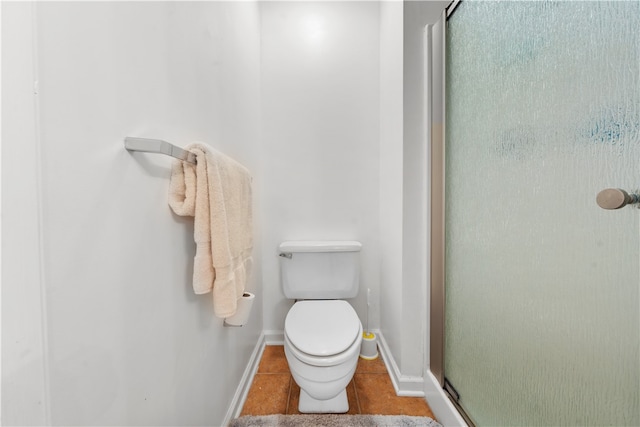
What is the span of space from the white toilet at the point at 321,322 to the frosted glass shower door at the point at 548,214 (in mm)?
A: 474

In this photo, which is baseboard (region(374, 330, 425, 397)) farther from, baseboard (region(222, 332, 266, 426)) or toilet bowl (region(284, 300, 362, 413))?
baseboard (region(222, 332, 266, 426))

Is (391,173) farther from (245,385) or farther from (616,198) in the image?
(245,385)

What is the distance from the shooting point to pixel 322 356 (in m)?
0.98

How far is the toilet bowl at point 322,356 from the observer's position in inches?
38.9

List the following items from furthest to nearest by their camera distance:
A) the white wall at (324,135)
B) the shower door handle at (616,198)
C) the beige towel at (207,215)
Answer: the white wall at (324,135) → the beige towel at (207,215) → the shower door handle at (616,198)

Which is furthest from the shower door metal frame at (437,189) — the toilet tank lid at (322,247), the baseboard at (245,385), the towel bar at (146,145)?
the towel bar at (146,145)

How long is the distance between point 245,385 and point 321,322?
497mm

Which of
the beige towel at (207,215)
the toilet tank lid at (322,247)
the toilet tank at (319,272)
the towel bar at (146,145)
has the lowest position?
the toilet tank at (319,272)

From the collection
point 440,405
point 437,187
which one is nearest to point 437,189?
point 437,187

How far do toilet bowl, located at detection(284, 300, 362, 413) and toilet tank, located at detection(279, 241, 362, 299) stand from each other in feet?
1.06

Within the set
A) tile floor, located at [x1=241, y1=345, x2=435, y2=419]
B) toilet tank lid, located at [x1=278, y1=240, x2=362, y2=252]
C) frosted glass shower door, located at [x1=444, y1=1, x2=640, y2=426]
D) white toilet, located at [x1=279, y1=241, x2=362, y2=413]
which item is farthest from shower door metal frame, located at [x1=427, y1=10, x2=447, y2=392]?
toilet tank lid, located at [x1=278, y1=240, x2=362, y2=252]

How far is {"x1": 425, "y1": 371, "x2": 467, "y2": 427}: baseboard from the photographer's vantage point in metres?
1.01

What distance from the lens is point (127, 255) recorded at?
53cm

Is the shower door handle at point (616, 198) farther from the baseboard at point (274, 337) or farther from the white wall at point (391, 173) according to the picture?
the baseboard at point (274, 337)
